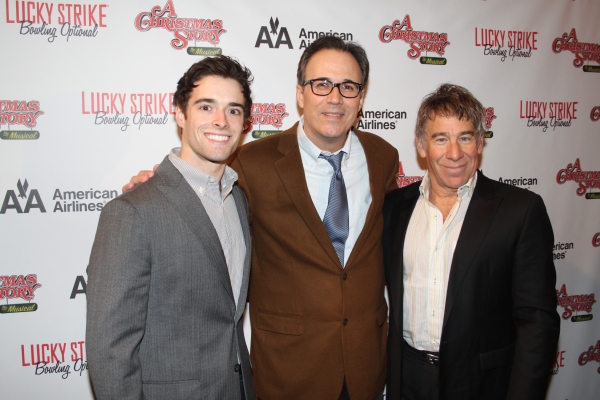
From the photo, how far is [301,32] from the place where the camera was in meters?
2.65

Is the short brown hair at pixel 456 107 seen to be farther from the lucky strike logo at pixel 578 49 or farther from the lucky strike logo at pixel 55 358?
the lucky strike logo at pixel 55 358

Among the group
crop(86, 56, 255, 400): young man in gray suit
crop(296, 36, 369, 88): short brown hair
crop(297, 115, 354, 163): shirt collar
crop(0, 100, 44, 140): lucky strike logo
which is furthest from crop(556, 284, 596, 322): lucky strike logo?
crop(0, 100, 44, 140): lucky strike logo

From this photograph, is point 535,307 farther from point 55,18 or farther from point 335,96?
point 55,18

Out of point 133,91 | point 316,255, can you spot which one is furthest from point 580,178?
point 133,91

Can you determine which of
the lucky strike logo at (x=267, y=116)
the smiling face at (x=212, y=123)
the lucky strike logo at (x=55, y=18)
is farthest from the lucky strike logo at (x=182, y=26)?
the smiling face at (x=212, y=123)

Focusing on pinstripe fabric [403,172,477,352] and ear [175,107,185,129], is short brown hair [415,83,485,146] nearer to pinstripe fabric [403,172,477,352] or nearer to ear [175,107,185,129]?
pinstripe fabric [403,172,477,352]

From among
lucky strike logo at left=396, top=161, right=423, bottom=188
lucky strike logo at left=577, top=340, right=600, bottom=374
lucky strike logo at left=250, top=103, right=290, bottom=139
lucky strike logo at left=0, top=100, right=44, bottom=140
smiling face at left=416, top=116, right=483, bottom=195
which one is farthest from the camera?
lucky strike logo at left=577, top=340, right=600, bottom=374

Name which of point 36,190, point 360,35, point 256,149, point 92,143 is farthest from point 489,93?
point 36,190

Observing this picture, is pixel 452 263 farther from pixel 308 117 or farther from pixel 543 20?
pixel 543 20

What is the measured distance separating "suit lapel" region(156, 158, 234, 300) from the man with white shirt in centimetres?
86

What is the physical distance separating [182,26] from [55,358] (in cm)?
211

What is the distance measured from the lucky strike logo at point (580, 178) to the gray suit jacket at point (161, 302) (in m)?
2.83

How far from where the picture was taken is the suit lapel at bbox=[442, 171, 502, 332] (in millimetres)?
1740

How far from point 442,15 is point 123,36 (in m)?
2.10
